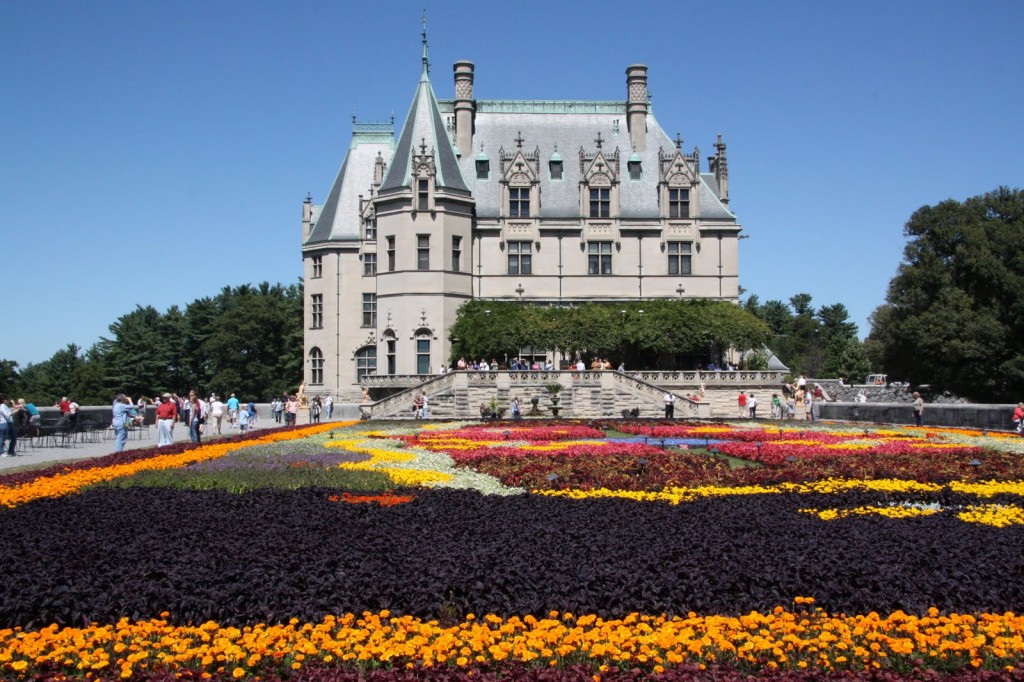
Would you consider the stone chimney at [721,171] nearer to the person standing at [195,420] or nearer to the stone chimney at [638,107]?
the stone chimney at [638,107]

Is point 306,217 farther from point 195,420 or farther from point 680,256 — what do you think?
point 195,420

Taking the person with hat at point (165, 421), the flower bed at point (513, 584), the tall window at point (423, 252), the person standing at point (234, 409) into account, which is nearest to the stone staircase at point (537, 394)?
the person standing at point (234, 409)

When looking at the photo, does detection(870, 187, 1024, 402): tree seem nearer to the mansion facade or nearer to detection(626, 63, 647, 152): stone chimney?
the mansion facade

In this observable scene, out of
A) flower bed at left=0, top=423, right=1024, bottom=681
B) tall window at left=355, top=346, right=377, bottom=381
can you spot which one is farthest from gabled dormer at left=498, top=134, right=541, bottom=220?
flower bed at left=0, top=423, right=1024, bottom=681

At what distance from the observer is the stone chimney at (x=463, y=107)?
6125 centimetres

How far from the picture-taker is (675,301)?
56.5 meters

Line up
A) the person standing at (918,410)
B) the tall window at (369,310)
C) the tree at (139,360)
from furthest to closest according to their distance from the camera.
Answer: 1. the tree at (139,360)
2. the tall window at (369,310)
3. the person standing at (918,410)

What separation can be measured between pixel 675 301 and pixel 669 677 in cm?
4972

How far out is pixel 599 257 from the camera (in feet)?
195

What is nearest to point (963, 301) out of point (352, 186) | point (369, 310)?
point (369, 310)

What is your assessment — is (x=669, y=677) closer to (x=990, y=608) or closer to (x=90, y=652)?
(x=990, y=608)

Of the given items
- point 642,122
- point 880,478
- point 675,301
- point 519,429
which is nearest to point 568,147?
point 642,122

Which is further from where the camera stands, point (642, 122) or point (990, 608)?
point (642, 122)

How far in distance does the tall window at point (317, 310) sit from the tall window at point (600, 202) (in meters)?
17.9
